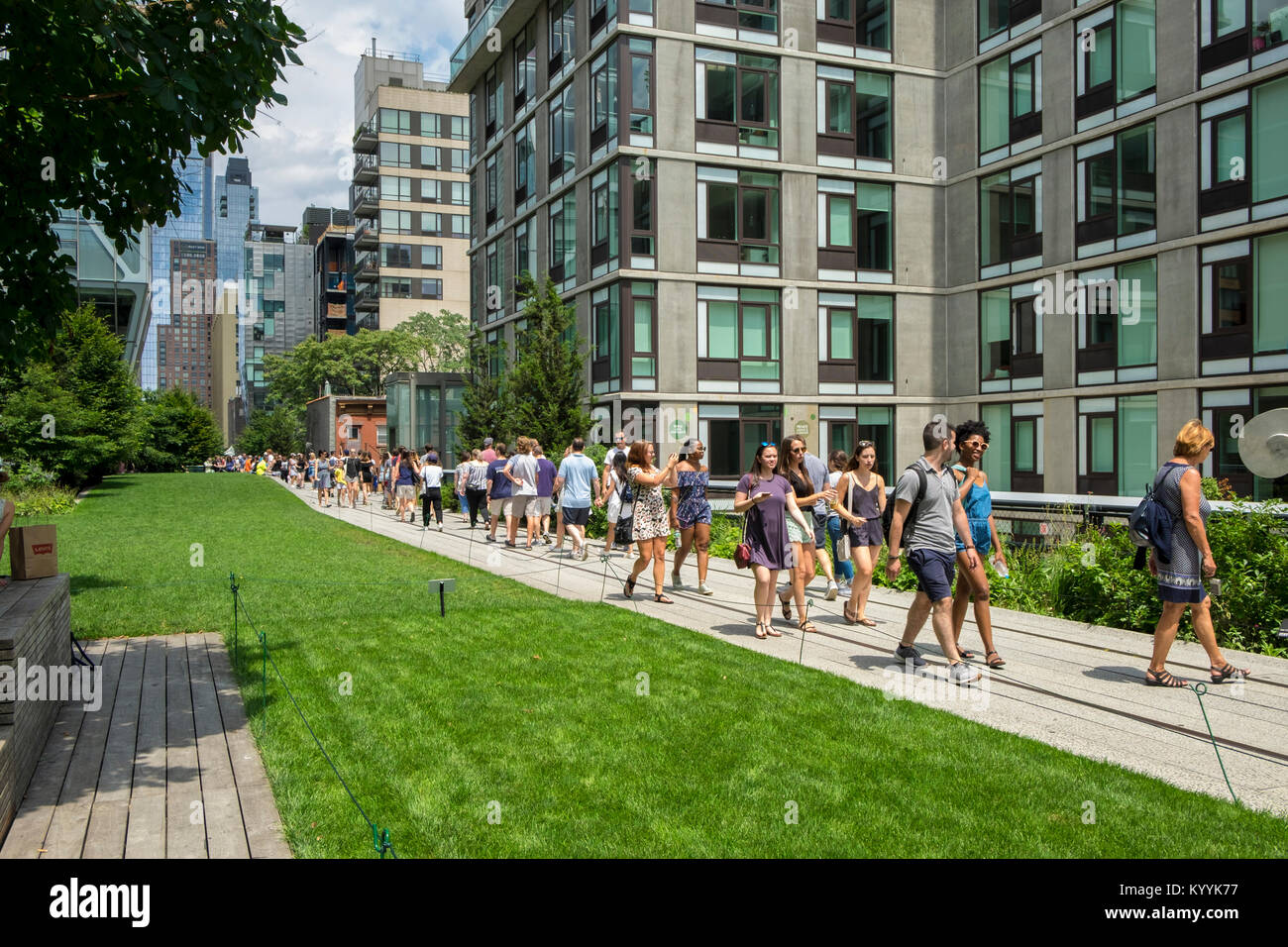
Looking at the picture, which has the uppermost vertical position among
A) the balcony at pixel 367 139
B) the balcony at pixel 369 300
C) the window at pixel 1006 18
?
the balcony at pixel 367 139

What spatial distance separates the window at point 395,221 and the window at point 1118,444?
67.9 m

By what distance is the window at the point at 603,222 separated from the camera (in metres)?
31.3

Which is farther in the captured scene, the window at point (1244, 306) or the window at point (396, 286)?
the window at point (396, 286)

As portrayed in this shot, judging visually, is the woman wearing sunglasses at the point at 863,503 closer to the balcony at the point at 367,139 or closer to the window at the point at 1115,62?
the window at the point at 1115,62

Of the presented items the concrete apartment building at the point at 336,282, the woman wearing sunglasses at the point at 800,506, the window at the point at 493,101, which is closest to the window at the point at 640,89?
the window at the point at 493,101

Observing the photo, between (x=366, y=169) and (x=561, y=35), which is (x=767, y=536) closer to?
(x=561, y=35)

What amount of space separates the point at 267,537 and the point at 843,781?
674 inches

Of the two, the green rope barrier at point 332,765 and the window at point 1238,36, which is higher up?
the window at point 1238,36

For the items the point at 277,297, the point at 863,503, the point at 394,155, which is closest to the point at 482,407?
the point at 863,503

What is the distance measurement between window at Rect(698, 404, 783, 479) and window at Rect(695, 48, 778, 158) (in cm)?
808

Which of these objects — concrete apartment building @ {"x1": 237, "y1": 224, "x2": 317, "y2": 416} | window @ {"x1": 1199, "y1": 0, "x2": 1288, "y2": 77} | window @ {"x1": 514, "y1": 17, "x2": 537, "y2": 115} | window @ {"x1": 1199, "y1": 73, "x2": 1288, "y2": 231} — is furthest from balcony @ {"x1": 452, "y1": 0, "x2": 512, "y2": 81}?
concrete apartment building @ {"x1": 237, "y1": 224, "x2": 317, "y2": 416}

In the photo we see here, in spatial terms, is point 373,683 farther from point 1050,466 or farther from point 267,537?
point 1050,466

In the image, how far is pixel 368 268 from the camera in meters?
90.0

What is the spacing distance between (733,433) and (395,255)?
60383 millimetres
